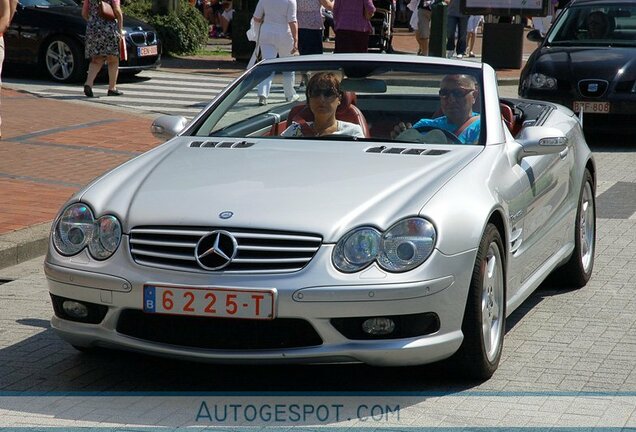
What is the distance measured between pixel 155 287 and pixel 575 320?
2555 millimetres

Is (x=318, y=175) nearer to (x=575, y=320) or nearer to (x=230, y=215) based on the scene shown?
(x=230, y=215)

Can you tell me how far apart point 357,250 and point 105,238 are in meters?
1.03

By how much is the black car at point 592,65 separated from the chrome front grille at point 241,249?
908 cm

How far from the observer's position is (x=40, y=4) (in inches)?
735

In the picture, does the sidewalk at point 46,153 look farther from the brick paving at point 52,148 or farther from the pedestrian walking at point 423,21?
the pedestrian walking at point 423,21

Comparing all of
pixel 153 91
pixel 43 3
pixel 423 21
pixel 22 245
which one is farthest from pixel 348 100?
pixel 423 21

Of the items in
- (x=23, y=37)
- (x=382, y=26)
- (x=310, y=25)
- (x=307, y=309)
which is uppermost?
(x=307, y=309)

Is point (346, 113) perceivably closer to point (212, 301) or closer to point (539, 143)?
point (539, 143)

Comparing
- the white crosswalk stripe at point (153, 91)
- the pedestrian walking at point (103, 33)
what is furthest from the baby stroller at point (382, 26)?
the pedestrian walking at point (103, 33)

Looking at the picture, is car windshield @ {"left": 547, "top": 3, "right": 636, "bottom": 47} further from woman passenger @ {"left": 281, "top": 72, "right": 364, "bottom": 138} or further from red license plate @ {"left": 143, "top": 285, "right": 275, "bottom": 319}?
red license plate @ {"left": 143, "top": 285, "right": 275, "bottom": 319}

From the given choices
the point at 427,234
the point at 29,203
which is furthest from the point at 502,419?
the point at 29,203

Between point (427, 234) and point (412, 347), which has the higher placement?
point (427, 234)

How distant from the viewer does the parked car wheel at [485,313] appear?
207 inches

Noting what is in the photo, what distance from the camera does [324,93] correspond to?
21.5ft
